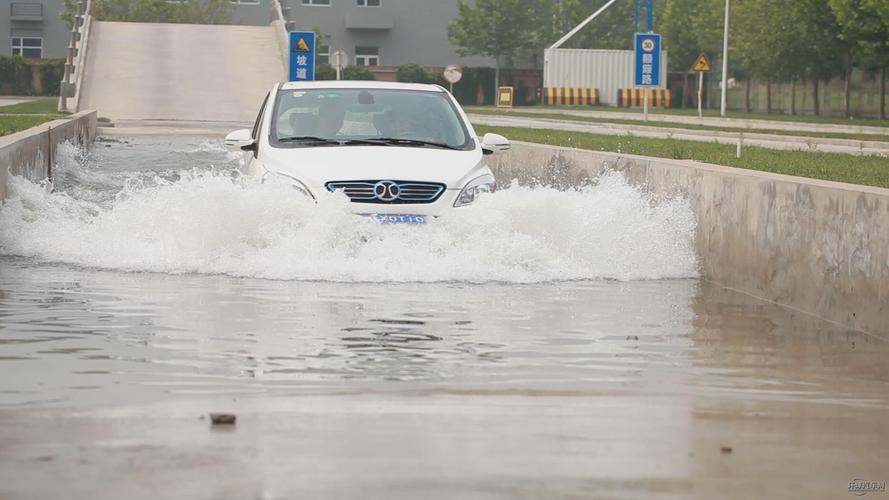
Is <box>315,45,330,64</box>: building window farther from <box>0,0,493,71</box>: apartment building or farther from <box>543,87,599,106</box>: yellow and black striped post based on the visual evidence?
<box>543,87,599,106</box>: yellow and black striped post

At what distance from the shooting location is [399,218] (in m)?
13.2

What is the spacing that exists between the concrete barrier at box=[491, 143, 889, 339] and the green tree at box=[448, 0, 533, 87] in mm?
72938

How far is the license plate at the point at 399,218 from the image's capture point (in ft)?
43.3

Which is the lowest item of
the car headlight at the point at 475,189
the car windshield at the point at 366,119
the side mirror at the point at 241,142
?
the car headlight at the point at 475,189

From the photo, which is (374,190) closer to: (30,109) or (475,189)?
(475,189)

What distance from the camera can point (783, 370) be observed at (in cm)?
887

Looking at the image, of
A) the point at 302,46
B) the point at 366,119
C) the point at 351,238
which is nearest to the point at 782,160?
the point at 366,119

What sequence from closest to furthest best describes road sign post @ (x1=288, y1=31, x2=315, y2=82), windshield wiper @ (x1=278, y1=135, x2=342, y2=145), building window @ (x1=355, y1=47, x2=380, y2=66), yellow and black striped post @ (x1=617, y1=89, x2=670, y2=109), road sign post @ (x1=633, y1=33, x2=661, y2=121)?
windshield wiper @ (x1=278, y1=135, x2=342, y2=145)
road sign post @ (x1=633, y1=33, x2=661, y2=121)
road sign post @ (x1=288, y1=31, x2=315, y2=82)
yellow and black striped post @ (x1=617, y1=89, x2=670, y2=109)
building window @ (x1=355, y1=47, x2=380, y2=66)

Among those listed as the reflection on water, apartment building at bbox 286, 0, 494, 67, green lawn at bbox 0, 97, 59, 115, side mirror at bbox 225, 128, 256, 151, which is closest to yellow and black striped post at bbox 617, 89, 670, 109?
apartment building at bbox 286, 0, 494, 67

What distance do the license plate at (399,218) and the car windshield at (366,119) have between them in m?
1.25

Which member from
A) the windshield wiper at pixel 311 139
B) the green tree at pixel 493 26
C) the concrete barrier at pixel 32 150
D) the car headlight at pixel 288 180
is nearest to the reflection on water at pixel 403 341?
the car headlight at pixel 288 180

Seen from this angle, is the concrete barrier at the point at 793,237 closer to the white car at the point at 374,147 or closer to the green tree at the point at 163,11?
the white car at the point at 374,147

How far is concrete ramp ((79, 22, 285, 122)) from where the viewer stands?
4723 cm

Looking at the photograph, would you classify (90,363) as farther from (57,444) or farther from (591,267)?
(591,267)
